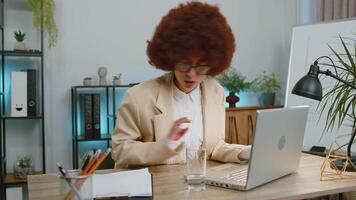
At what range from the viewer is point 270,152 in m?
1.24

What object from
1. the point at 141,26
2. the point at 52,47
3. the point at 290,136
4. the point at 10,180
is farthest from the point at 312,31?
the point at 10,180

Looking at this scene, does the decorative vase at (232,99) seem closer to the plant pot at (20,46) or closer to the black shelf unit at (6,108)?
the black shelf unit at (6,108)

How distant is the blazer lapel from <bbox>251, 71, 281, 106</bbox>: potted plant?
190 cm

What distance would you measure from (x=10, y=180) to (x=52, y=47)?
1.02 metres

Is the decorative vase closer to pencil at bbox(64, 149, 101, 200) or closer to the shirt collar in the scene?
the shirt collar

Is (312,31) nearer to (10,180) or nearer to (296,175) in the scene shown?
(296,175)

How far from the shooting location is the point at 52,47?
304 cm

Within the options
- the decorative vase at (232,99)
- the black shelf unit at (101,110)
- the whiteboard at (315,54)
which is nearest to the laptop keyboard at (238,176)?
the whiteboard at (315,54)

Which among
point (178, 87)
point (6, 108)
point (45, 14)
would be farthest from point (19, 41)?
point (178, 87)

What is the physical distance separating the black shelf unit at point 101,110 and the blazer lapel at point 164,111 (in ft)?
4.37

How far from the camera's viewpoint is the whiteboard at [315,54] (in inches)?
102

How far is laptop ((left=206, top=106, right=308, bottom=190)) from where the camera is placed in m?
1.17

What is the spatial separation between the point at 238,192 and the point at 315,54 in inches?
73.4

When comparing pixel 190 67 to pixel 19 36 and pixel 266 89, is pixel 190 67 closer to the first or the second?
pixel 19 36
